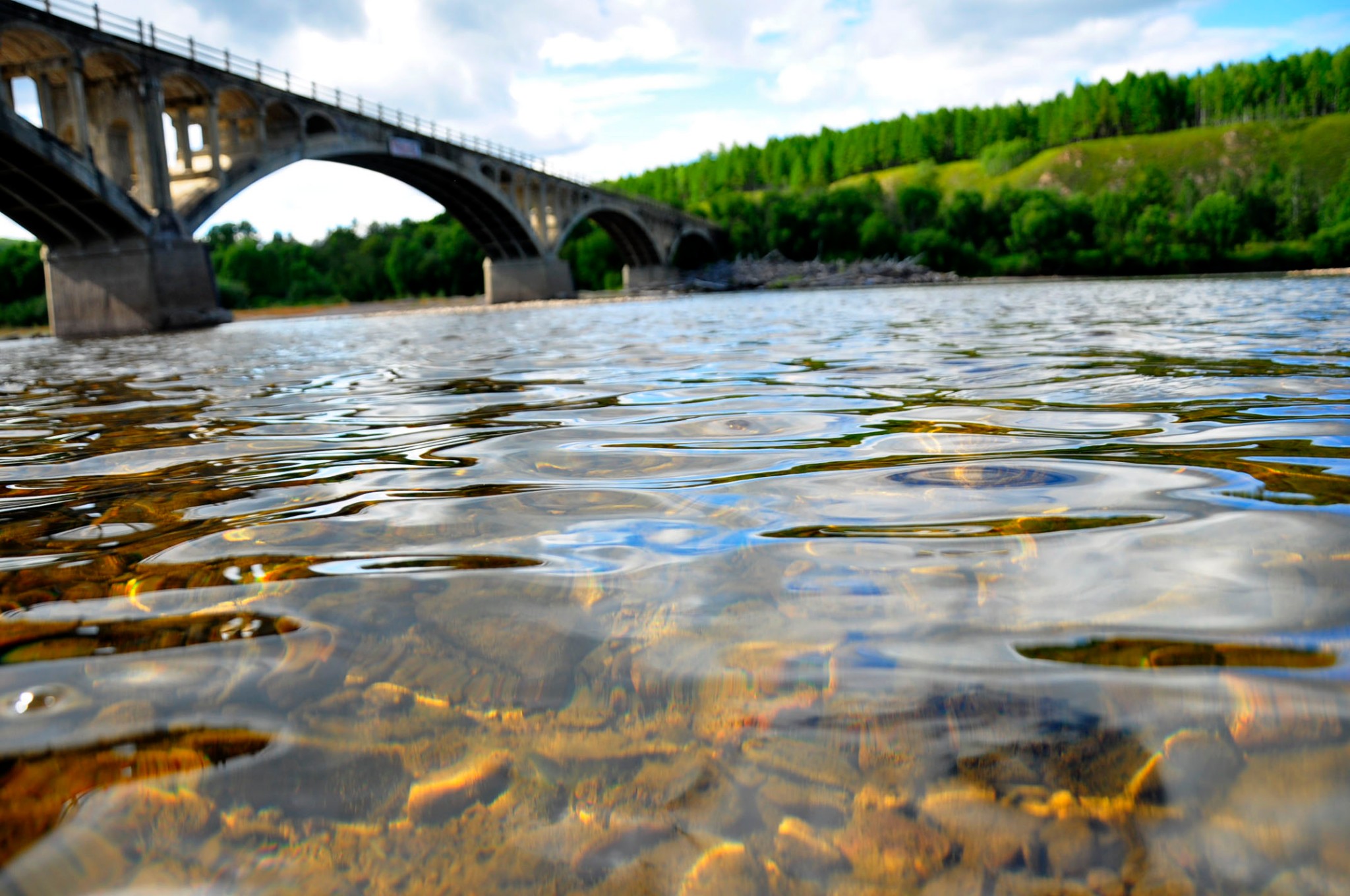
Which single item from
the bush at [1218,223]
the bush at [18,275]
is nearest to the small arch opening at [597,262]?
the bush at [18,275]

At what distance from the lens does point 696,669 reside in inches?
43.9

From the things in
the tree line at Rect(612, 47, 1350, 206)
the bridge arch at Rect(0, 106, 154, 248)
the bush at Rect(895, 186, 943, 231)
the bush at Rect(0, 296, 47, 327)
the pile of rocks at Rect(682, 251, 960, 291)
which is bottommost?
the bush at Rect(0, 296, 47, 327)

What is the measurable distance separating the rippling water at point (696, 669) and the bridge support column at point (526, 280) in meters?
36.6

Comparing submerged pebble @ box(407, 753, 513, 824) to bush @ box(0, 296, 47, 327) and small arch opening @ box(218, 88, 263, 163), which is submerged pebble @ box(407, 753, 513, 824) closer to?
small arch opening @ box(218, 88, 263, 163)

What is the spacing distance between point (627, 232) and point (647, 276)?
475 cm

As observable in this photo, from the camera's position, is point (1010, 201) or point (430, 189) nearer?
point (430, 189)

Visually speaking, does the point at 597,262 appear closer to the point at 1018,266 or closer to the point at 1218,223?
the point at 1018,266

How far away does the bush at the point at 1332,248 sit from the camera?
5828 cm

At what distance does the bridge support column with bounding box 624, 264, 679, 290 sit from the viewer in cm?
5541

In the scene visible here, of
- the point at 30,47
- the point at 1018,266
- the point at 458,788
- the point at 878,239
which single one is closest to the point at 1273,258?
the point at 1018,266

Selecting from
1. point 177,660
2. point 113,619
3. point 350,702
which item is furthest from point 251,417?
point 350,702

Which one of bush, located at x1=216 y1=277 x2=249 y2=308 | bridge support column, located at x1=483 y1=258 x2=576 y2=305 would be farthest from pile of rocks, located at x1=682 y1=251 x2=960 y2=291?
bush, located at x1=216 y1=277 x2=249 y2=308

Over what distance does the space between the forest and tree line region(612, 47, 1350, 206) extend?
10.1 inches

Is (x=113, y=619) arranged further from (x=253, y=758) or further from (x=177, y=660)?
(x=253, y=758)
